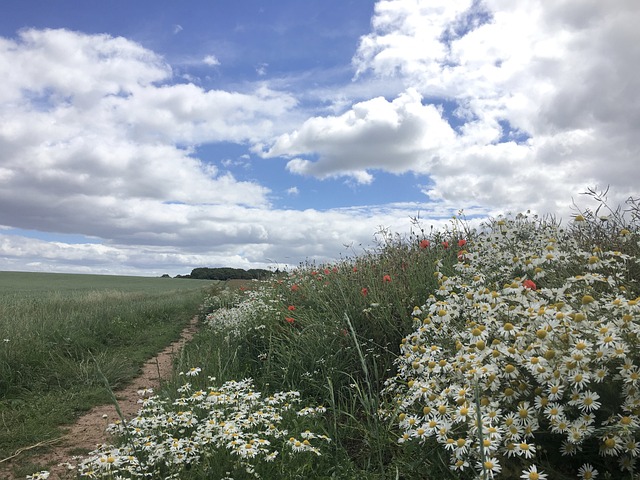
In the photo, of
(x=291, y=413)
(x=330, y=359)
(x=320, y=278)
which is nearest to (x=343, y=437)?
(x=291, y=413)

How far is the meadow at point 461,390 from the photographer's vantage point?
270 centimetres

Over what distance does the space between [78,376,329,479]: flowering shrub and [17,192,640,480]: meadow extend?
2cm

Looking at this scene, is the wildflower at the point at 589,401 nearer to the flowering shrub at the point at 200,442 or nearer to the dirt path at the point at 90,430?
the flowering shrub at the point at 200,442

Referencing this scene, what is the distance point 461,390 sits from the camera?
2.97 m

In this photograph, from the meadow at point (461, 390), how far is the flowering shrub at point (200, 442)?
20mm

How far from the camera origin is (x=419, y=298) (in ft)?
19.2

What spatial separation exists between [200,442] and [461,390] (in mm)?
2022

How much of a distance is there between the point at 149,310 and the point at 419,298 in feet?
41.1

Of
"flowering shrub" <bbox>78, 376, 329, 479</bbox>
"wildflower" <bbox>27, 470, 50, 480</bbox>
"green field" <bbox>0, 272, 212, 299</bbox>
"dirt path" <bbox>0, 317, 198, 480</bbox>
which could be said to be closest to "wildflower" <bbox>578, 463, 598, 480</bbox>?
"flowering shrub" <bbox>78, 376, 329, 479</bbox>

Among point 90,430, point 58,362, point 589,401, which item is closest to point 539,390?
point 589,401

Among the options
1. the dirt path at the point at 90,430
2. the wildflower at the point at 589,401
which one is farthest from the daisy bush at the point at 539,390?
the dirt path at the point at 90,430

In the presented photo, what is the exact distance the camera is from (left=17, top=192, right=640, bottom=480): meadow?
2703 mm

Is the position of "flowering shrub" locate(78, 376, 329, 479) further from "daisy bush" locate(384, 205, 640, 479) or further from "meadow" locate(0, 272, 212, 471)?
"daisy bush" locate(384, 205, 640, 479)

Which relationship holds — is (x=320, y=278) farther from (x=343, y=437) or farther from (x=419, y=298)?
(x=343, y=437)
